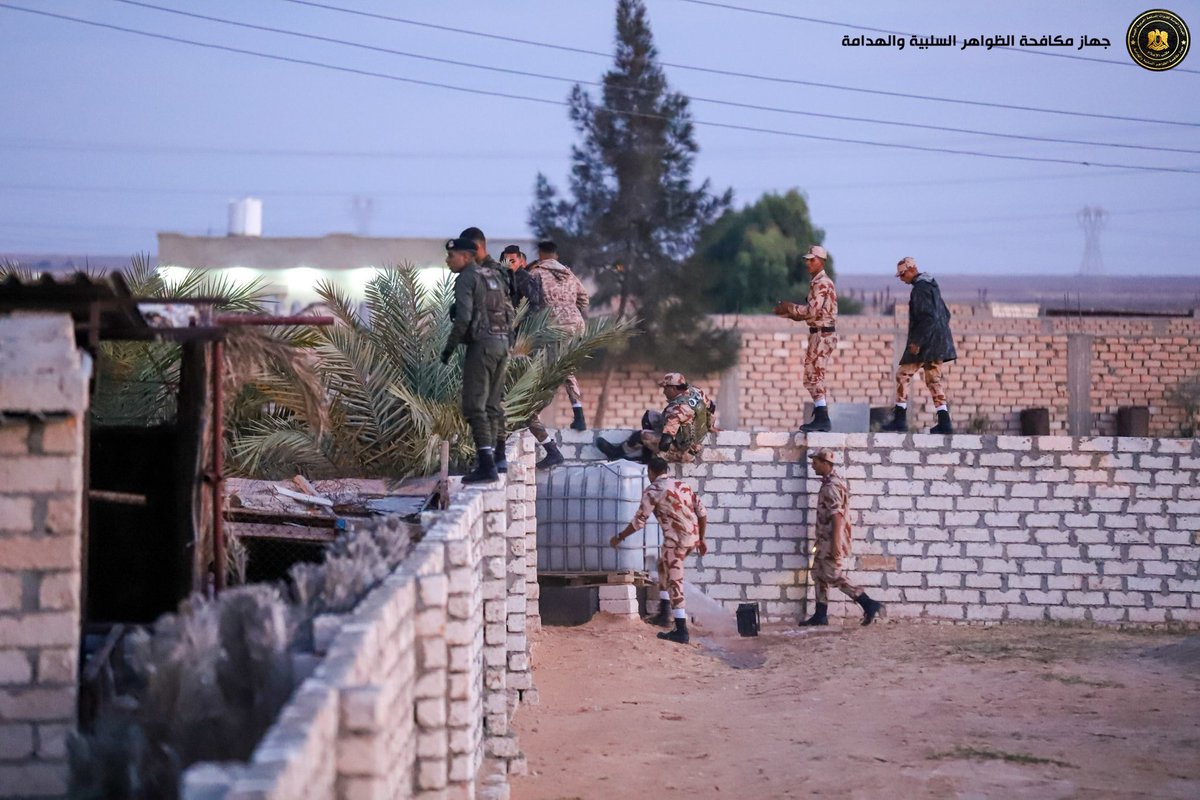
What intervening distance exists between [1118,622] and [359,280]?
22108 millimetres

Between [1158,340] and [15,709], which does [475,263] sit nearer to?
[15,709]

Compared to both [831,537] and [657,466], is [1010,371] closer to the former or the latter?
[831,537]

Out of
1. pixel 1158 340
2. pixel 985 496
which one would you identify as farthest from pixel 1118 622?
pixel 1158 340

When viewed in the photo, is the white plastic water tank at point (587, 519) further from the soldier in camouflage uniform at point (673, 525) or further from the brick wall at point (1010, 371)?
the brick wall at point (1010, 371)

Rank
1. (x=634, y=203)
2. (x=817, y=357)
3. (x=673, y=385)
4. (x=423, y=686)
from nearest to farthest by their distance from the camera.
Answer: (x=423, y=686)
(x=673, y=385)
(x=817, y=357)
(x=634, y=203)

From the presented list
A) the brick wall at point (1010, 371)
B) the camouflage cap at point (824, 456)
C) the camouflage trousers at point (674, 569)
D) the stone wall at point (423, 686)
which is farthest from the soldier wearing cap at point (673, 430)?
the brick wall at point (1010, 371)

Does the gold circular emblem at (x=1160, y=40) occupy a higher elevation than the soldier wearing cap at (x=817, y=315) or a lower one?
higher

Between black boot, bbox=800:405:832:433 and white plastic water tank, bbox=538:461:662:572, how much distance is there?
2.10 m

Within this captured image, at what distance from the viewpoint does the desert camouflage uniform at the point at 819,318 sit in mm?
14422

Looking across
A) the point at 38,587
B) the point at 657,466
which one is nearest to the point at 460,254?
the point at 38,587

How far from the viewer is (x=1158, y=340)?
28312 millimetres

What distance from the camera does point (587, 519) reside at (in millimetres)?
13992

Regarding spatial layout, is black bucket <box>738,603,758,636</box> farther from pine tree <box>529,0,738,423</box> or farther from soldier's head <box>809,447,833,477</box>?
pine tree <box>529,0,738,423</box>

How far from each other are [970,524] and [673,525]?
3.55 m
